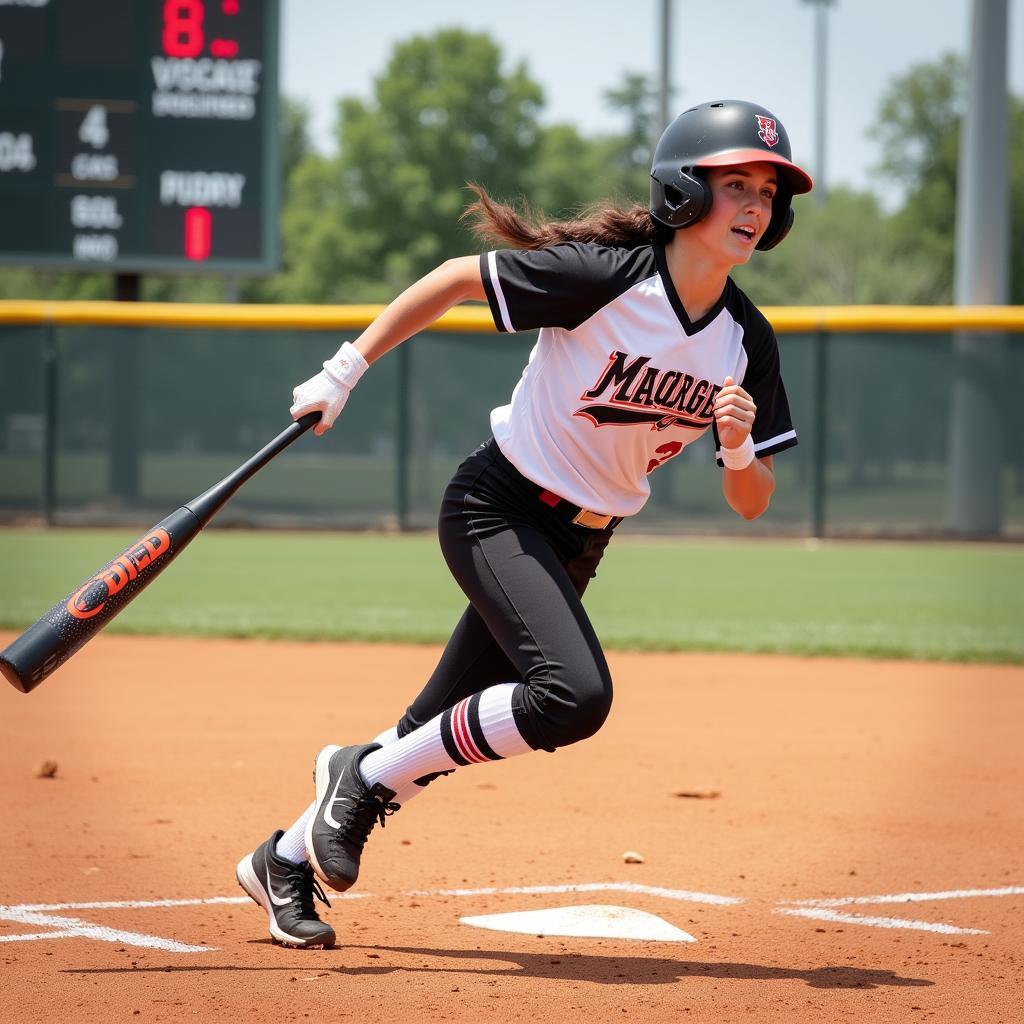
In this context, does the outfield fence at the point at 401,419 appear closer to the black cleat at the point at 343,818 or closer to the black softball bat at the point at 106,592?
the black softball bat at the point at 106,592

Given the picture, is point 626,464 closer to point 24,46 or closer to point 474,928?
point 474,928

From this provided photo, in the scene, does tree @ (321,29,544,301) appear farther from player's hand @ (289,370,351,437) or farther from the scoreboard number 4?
player's hand @ (289,370,351,437)

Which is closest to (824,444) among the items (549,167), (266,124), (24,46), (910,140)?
(266,124)

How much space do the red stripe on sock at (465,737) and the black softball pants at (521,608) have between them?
12cm

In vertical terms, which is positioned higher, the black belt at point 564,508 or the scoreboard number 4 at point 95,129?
the scoreboard number 4 at point 95,129

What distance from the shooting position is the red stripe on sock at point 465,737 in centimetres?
314

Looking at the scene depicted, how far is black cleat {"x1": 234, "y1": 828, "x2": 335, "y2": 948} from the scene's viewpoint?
3.29m

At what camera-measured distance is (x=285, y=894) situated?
3.36 m

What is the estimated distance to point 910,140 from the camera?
53344mm

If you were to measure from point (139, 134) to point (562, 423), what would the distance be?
11.8m

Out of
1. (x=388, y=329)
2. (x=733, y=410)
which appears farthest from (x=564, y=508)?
(x=388, y=329)

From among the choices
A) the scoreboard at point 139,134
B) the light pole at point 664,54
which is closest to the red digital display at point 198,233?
the scoreboard at point 139,134

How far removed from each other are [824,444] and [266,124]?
6235mm

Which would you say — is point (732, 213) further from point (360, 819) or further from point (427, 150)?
point (427, 150)
